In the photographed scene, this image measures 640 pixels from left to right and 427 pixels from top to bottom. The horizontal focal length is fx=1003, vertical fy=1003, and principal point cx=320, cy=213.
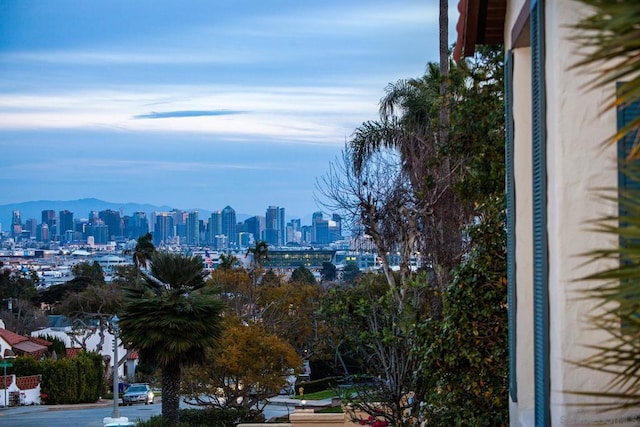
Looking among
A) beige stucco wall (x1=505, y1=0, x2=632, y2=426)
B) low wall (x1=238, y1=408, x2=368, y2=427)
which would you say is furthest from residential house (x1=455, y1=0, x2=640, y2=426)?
low wall (x1=238, y1=408, x2=368, y2=427)

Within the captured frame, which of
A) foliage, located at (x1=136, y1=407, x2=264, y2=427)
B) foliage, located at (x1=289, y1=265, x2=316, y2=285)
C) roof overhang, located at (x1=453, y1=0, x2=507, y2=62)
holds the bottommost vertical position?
foliage, located at (x1=136, y1=407, x2=264, y2=427)

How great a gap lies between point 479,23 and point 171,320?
16799mm

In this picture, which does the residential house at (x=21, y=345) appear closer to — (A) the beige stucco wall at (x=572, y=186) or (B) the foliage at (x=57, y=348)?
(B) the foliage at (x=57, y=348)

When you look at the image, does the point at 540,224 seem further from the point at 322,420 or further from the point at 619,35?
the point at 322,420

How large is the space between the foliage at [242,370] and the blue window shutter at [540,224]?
90.8 ft

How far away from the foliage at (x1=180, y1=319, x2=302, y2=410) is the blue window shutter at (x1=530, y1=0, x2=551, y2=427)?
27666mm

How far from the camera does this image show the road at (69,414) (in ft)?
A: 130

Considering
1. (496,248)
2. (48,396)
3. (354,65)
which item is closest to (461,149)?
(496,248)

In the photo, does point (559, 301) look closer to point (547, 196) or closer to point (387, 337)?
point (547, 196)

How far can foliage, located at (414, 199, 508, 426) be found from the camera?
992 cm

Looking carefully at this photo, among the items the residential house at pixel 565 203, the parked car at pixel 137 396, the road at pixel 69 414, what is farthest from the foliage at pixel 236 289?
the residential house at pixel 565 203

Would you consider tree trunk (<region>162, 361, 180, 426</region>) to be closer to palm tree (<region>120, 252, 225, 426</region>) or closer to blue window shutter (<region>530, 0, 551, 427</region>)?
palm tree (<region>120, 252, 225, 426</region>)

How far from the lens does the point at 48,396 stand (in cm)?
5509

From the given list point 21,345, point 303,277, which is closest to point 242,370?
point 21,345
